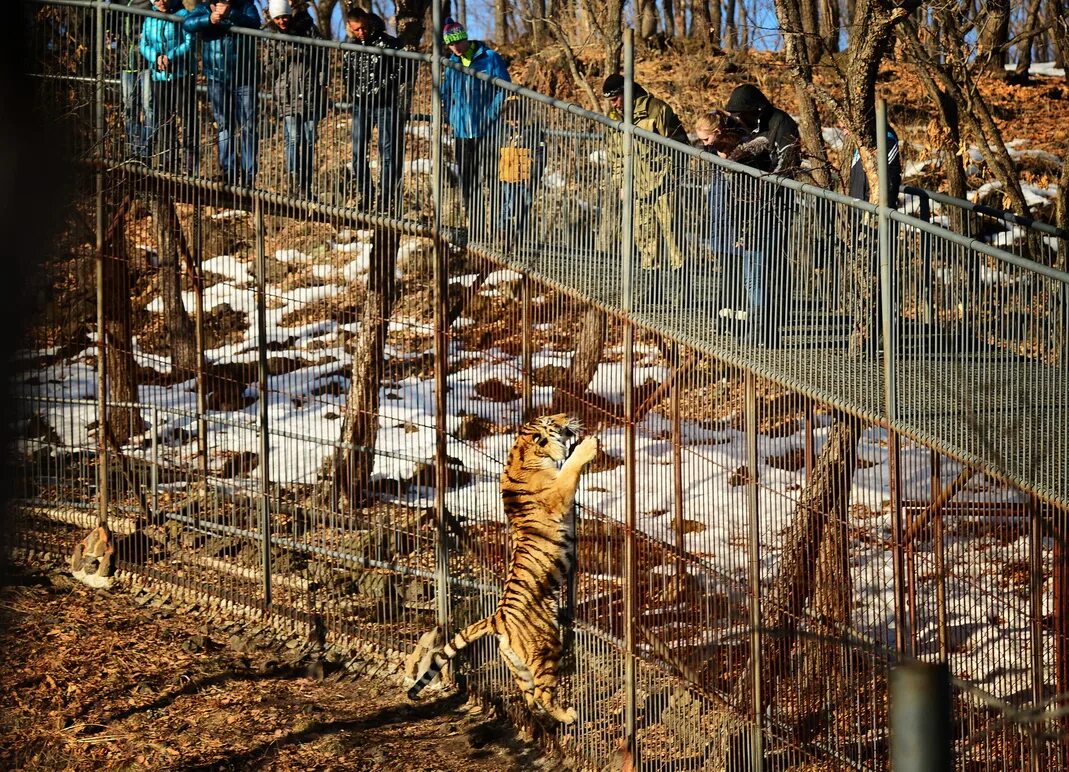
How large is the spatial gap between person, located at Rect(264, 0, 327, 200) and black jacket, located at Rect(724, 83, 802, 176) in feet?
10.6

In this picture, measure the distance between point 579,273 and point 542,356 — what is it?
4.57ft

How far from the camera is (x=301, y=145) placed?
12.2 m

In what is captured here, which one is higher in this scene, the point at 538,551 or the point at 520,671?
the point at 538,551

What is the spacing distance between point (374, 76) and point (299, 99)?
0.80 meters

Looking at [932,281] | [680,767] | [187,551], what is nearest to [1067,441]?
[932,281]

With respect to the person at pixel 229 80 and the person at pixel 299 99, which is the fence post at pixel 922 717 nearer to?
the person at pixel 299 99

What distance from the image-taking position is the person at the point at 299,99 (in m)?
12.1

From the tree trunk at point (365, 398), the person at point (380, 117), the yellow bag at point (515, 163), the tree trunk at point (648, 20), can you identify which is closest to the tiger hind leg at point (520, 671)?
the tree trunk at point (365, 398)

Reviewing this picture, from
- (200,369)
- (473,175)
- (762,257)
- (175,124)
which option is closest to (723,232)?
(762,257)

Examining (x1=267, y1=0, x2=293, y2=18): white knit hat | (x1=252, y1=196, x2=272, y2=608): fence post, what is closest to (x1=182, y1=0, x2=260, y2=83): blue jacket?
(x1=267, y1=0, x2=293, y2=18): white knit hat

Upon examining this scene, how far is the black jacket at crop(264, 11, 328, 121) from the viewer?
1207cm

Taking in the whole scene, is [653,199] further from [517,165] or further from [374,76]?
[374,76]

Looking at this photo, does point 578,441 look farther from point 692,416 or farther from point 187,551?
point 187,551

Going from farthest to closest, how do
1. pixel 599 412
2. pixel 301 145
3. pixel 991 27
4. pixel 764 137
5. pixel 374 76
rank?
pixel 991 27, pixel 301 145, pixel 374 76, pixel 764 137, pixel 599 412
